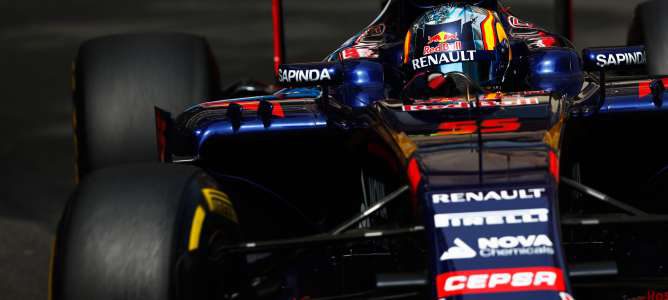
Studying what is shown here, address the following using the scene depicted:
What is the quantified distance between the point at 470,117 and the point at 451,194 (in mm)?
552

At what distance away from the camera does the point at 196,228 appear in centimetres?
316

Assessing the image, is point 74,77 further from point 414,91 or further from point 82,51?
point 414,91

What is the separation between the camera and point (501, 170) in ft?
10.5

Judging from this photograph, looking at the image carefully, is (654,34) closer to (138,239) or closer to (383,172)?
(383,172)

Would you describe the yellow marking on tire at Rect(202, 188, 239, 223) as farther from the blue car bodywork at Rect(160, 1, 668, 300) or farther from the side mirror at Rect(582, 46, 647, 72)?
the side mirror at Rect(582, 46, 647, 72)

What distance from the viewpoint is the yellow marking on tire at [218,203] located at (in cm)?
331

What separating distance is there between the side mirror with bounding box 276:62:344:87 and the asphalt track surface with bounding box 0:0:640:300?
2877 millimetres

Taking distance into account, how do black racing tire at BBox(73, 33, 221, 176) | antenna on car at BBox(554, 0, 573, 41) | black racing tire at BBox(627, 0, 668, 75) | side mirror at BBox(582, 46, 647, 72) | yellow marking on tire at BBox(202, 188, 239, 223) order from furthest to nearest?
antenna on car at BBox(554, 0, 573, 41), black racing tire at BBox(627, 0, 668, 75), black racing tire at BBox(73, 33, 221, 176), side mirror at BBox(582, 46, 647, 72), yellow marking on tire at BBox(202, 188, 239, 223)

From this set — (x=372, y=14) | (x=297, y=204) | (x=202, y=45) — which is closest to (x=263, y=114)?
(x=297, y=204)

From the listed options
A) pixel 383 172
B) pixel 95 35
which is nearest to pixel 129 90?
pixel 383 172

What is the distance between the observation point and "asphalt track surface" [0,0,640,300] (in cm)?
760

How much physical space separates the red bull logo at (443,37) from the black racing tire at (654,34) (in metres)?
1.83

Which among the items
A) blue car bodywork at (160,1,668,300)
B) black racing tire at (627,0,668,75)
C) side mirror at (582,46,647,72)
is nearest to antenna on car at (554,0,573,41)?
black racing tire at (627,0,668,75)

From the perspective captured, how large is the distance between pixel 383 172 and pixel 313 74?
450mm
